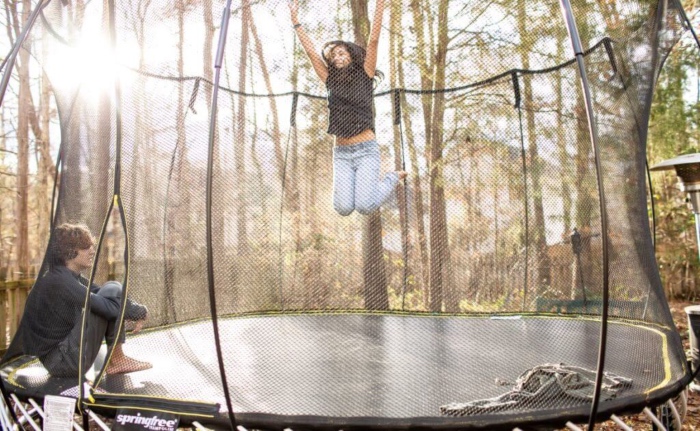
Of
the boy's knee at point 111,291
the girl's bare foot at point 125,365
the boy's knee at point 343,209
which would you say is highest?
the boy's knee at point 343,209

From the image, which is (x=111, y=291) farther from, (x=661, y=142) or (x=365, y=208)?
(x=661, y=142)

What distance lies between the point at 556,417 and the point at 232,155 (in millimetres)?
1331

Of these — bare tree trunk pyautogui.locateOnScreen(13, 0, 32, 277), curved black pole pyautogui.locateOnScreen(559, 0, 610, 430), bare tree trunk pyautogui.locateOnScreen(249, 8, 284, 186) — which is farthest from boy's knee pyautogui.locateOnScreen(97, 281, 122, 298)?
bare tree trunk pyautogui.locateOnScreen(13, 0, 32, 277)

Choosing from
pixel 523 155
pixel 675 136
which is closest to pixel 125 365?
pixel 523 155

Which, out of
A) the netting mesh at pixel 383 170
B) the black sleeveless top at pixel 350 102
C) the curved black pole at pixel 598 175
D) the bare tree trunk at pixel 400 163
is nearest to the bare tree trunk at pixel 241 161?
the netting mesh at pixel 383 170

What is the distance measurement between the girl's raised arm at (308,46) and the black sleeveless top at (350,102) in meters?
0.03

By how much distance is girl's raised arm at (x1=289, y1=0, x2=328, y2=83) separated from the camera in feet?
A: 5.32

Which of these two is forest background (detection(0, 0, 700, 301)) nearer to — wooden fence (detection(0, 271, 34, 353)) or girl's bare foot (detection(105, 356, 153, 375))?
wooden fence (detection(0, 271, 34, 353))

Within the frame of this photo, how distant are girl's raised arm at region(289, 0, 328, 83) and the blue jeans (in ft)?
0.97

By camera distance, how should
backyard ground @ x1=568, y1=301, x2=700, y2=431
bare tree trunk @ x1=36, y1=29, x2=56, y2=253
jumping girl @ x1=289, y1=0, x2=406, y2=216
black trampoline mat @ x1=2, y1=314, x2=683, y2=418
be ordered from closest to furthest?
black trampoline mat @ x1=2, y1=314, x2=683, y2=418 < jumping girl @ x1=289, y1=0, x2=406, y2=216 < backyard ground @ x1=568, y1=301, x2=700, y2=431 < bare tree trunk @ x1=36, y1=29, x2=56, y2=253

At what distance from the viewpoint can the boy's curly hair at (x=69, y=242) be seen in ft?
6.13

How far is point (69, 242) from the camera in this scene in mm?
1870

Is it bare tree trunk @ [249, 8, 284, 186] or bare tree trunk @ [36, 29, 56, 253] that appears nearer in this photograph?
bare tree trunk @ [249, 8, 284, 186]

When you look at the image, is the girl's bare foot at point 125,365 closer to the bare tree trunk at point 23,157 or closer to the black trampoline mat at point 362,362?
the black trampoline mat at point 362,362
